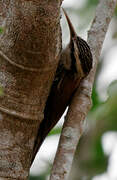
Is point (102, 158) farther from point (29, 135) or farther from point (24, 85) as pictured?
point (24, 85)

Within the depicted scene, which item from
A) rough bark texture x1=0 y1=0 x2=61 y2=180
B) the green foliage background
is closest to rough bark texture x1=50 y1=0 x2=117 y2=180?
the green foliage background

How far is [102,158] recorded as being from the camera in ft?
9.04

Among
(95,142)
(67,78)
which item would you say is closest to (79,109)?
(95,142)

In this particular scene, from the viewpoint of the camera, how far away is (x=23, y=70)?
2031mm

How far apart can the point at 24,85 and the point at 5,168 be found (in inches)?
16.1

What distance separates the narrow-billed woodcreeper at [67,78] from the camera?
2811 mm

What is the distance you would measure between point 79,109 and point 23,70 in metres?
0.64

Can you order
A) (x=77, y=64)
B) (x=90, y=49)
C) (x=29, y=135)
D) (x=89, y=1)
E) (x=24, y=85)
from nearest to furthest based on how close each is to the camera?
(x=24, y=85) → (x=29, y=135) → (x=90, y=49) → (x=77, y=64) → (x=89, y=1)

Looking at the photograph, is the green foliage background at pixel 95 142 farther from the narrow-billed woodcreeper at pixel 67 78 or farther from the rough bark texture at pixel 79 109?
the narrow-billed woodcreeper at pixel 67 78

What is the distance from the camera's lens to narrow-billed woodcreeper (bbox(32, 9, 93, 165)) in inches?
111

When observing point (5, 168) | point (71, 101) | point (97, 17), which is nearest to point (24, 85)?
point (5, 168)

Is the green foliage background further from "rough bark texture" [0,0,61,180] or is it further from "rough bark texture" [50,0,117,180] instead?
"rough bark texture" [0,0,61,180]

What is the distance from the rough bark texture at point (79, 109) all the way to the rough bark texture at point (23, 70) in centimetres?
18

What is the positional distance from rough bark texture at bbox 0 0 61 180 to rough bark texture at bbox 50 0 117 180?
0.58 ft
